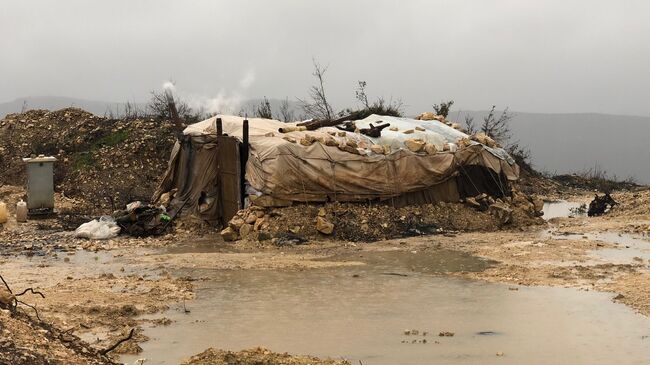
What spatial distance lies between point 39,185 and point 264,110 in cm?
1196

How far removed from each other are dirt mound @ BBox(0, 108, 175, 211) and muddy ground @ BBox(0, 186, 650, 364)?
3.68m

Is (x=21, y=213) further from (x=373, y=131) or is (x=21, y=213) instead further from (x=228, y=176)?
(x=373, y=131)

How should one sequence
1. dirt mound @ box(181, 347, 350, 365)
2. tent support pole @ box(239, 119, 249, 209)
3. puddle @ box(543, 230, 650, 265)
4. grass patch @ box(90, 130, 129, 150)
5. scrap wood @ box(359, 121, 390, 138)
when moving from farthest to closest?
grass patch @ box(90, 130, 129, 150), scrap wood @ box(359, 121, 390, 138), tent support pole @ box(239, 119, 249, 209), puddle @ box(543, 230, 650, 265), dirt mound @ box(181, 347, 350, 365)

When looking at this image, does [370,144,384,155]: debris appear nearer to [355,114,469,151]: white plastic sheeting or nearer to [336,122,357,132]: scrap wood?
[355,114,469,151]: white plastic sheeting

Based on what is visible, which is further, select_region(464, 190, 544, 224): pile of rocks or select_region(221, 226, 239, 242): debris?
select_region(464, 190, 544, 224): pile of rocks

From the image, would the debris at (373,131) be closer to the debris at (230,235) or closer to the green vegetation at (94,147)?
the debris at (230,235)

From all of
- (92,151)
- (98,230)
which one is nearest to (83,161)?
(92,151)

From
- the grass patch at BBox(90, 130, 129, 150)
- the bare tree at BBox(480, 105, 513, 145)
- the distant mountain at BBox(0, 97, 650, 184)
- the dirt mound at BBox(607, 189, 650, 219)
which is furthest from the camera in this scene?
the distant mountain at BBox(0, 97, 650, 184)

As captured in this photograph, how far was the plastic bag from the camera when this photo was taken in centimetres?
1245

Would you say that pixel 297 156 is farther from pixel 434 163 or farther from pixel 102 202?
pixel 102 202

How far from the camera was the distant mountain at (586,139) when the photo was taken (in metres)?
64.6

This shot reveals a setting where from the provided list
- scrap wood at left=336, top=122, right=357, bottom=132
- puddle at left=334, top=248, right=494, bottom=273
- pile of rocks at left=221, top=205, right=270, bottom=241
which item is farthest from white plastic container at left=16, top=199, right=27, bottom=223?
puddle at left=334, top=248, right=494, bottom=273

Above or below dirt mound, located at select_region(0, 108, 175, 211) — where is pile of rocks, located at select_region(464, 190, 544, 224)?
below

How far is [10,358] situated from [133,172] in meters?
15.0
